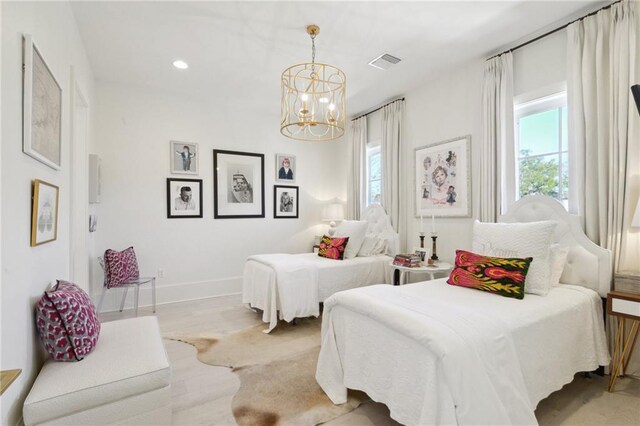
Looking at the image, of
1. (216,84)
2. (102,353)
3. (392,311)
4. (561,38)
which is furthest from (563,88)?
(102,353)

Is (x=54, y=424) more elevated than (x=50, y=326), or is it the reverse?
(x=50, y=326)

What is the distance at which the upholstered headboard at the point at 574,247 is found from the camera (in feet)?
7.29

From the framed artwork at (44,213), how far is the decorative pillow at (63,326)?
0.99 ft

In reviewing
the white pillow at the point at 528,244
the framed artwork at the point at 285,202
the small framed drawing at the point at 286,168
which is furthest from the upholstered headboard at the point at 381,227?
the white pillow at the point at 528,244

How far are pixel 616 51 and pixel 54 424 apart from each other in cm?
395

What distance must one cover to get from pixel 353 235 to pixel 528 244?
1.98 m

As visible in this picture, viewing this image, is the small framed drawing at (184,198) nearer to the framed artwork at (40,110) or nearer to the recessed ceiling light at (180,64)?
the recessed ceiling light at (180,64)

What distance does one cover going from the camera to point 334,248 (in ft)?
12.4

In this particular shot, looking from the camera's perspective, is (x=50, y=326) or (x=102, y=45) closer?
(x=50, y=326)

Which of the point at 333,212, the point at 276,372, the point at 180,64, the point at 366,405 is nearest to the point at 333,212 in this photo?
the point at 333,212

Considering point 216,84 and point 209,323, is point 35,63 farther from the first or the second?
point 209,323

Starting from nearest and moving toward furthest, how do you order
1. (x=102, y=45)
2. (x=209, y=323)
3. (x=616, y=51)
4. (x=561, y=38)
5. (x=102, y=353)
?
(x=102, y=353) < (x=616, y=51) < (x=561, y=38) < (x=102, y=45) < (x=209, y=323)

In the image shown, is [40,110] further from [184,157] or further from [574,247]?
[574,247]

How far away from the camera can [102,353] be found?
162cm
